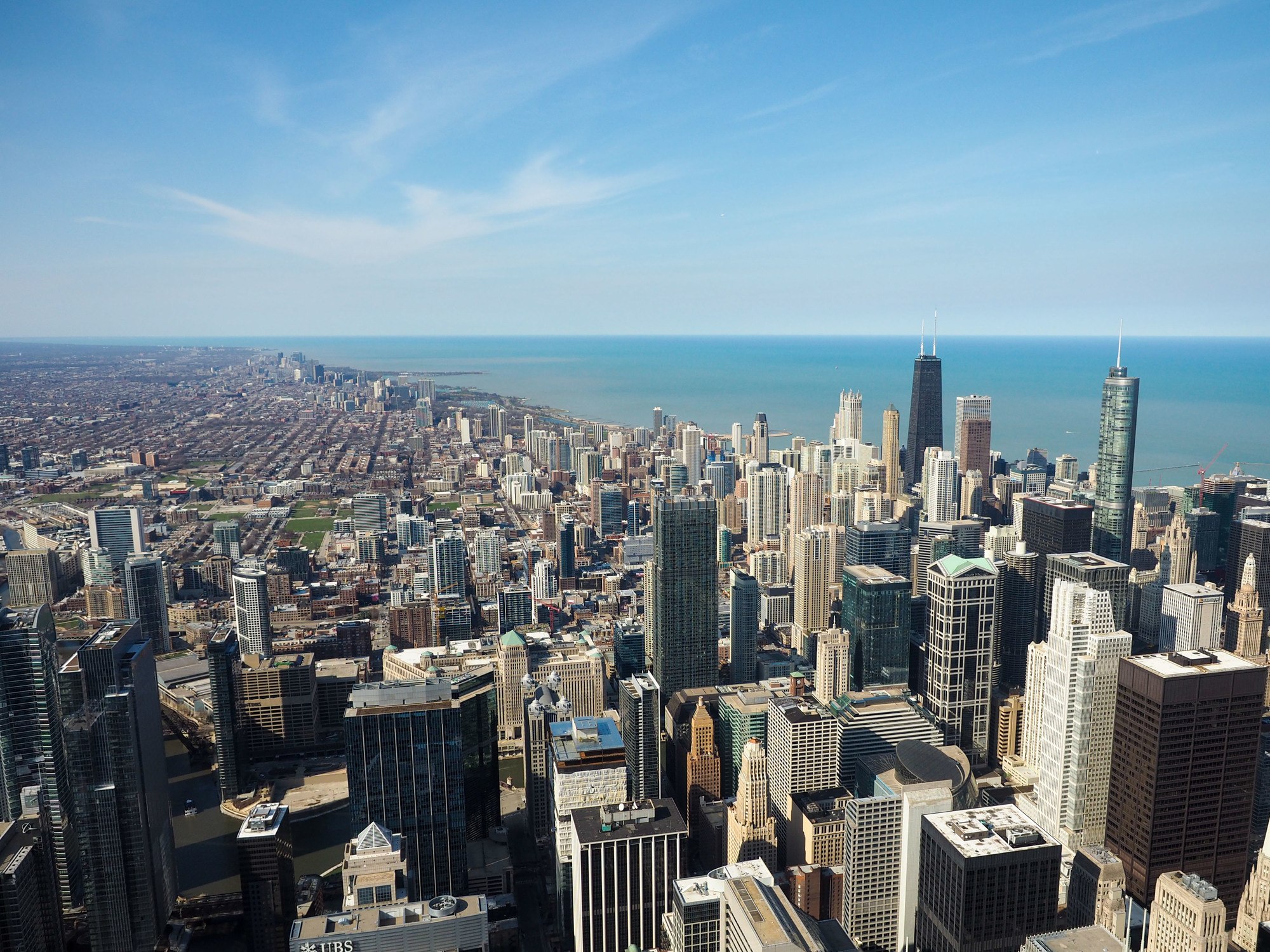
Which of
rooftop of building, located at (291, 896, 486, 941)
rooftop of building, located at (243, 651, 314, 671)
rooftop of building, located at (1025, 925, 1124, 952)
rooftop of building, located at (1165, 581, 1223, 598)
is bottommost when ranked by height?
rooftop of building, located at (243, 651, 314, 671)

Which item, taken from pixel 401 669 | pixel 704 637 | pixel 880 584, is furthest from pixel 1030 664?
pixel 401 669

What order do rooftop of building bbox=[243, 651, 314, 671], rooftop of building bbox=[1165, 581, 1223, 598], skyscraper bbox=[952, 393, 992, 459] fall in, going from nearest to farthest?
rooftop of building bbox=[243, 651, 314, 671] → rooftop of building bbox=[1165, 581, 1223, 598] → skyscraper bbox=[952, 393, 992, 459]

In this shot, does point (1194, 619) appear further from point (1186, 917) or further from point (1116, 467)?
point (1186, 917)

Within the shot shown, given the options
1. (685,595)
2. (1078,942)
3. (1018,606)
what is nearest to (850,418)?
(1018,606)

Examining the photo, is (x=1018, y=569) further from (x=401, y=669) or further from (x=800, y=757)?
(x=401, y=669)

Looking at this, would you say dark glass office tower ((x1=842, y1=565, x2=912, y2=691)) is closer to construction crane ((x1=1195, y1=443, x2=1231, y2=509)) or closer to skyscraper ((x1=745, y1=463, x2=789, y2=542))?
construction crane ((x1=1195, y1=443, x2=1231, y2=509))

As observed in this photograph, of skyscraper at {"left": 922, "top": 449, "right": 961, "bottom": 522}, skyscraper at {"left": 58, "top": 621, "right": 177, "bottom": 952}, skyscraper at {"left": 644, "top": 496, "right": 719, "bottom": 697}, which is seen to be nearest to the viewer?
skyscraper at {"left": 58, "top": 621, "right": 177, "bottom": 952}

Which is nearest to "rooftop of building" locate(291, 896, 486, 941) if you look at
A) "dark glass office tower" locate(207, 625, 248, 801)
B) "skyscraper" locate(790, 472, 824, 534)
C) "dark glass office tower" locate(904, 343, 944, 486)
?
"dark glass office tower" locate(207, 625, 248, 801)
